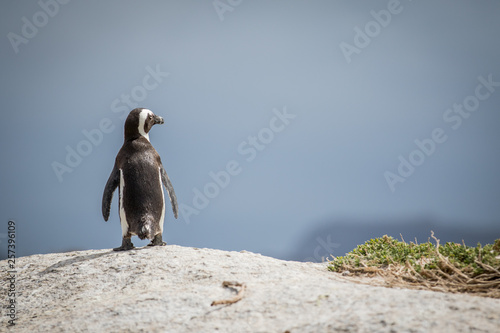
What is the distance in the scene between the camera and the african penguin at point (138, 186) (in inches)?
250

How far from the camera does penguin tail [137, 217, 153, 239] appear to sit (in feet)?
20.5

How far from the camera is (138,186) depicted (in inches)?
253

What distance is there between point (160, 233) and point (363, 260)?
9.92 ft

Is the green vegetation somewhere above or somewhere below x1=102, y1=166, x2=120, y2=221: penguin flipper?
below

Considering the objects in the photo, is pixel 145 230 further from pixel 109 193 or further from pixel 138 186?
pixel 109 193

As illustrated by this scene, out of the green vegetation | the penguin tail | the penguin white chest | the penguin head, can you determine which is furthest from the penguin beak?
the green vegetation

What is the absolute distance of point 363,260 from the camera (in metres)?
6.12

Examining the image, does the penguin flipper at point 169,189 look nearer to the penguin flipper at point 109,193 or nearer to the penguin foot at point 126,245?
the penguin flipper at point 109,193

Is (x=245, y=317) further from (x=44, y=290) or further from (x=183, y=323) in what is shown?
(x=44, y=290)

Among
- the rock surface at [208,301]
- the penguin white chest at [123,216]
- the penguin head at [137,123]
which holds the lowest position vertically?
the rock surface at [208,301]

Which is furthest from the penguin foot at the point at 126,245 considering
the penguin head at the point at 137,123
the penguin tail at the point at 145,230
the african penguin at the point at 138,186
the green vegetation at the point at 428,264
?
the green vegetation at the point at 428,264

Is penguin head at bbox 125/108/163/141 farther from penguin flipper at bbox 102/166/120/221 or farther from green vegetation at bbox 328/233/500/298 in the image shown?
green vegetation at bbox 328/233/500/298

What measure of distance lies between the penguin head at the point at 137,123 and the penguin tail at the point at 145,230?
58.9 inches

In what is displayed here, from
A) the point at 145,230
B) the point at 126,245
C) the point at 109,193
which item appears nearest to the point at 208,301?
the point at 145,230
